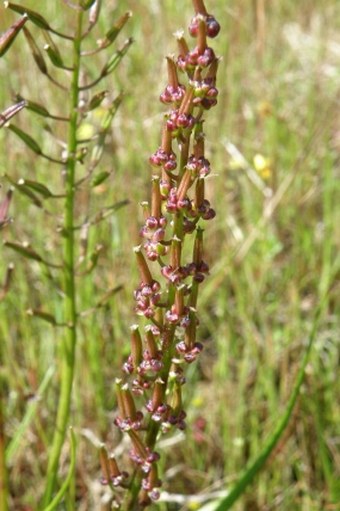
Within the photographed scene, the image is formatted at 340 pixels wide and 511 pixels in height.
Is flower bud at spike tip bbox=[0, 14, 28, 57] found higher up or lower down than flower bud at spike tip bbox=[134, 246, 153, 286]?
higher up

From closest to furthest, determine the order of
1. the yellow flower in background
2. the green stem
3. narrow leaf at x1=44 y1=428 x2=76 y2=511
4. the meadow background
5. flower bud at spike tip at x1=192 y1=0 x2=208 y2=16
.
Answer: flower bud at spike tip at x1=192 y1=0 x2=208 y2=16, narrow leaf at x1=44 y1=428 x2=76 y2=511, the green stem, the meadow background, the yellow flower in background

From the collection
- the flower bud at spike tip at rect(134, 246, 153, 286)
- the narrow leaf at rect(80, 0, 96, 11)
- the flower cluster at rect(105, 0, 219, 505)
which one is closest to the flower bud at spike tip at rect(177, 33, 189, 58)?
the flower cluster at rect(105, 0, 219, 505)

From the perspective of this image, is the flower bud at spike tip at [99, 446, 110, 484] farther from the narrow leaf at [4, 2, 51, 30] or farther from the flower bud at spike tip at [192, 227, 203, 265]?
the narrow leaf at [4, 2, 51, 30]

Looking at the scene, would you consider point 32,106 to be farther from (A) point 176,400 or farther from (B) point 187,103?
(A) point 176,400

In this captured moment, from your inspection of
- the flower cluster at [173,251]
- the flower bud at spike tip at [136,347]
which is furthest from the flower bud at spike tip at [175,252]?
the flower bud at spike tip at [136,347]

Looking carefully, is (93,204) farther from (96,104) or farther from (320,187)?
(96,104)

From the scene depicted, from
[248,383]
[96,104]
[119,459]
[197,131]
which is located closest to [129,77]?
[248,383]

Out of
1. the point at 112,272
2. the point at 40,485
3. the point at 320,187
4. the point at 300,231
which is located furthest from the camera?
the point at 320,187
